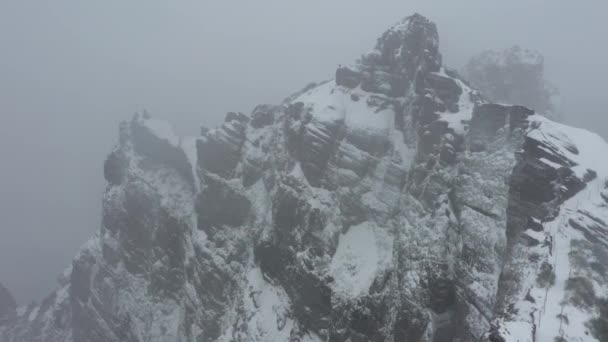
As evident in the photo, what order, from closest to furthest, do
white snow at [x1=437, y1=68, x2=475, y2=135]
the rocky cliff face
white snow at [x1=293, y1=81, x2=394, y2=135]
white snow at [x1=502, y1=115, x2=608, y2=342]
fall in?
white snow at [x1=502, y1=115, x2=608, y2=342] < the rocky cliff face < white snow at [x1=437, y1=68, x2=475, y2=135] < white snow at [x1=293, y1=81, x2=394, y2=135]

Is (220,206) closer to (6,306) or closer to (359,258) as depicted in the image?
(359,258)

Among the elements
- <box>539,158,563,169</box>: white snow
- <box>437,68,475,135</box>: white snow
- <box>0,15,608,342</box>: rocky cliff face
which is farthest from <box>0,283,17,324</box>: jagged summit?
<box>539,158,563,169</box>: white snow

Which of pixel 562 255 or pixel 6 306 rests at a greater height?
pixel 562 255

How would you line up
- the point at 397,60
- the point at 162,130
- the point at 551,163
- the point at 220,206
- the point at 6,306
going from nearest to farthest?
the point at 551,163 → the point at 397,60 → the point at 220,206 → the point at 162,130 → the point at 6,306

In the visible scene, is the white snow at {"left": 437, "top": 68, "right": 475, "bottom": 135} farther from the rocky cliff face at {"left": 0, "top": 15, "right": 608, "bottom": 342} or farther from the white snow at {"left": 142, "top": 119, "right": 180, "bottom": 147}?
the white snow at {"left": 142, "top": 119, "right": 180, "bottom": 147}

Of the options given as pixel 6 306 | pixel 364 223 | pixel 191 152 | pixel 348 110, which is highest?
pixel 348 110

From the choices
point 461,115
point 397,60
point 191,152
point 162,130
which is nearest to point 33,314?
point 162,130
